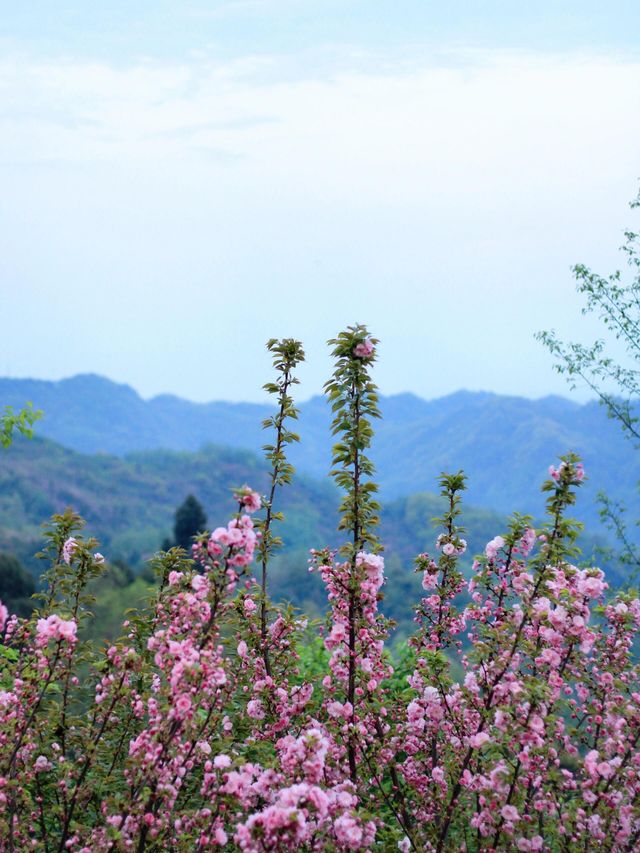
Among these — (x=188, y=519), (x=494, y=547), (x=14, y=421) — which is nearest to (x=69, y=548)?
(x=14, y=421)

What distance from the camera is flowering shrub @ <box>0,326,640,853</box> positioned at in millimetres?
4207

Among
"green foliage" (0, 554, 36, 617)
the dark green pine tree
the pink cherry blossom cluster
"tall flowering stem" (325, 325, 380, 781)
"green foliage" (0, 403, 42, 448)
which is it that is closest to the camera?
the pink cherry blossom cluster

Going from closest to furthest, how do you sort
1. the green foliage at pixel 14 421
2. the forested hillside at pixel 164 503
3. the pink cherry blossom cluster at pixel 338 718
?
1. the pink cherry blossom cluster at pixel 338 718
2. the green foliage at pixel 14 421
3. the forested hillside at pixel 164 503

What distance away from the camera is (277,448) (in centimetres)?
607

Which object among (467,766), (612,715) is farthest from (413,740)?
(612,715)

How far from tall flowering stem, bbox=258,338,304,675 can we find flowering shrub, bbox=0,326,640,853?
22 mm

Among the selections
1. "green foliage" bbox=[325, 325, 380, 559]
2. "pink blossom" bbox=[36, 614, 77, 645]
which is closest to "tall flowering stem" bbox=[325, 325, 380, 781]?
"green foliage" bbox=[325, 325, 380, 559]

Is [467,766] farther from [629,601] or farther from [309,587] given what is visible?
[309,587]

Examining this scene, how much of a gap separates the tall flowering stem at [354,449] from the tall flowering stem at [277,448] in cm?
72

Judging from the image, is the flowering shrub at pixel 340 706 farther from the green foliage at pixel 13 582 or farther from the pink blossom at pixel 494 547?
the green foliage at pixel 13 582

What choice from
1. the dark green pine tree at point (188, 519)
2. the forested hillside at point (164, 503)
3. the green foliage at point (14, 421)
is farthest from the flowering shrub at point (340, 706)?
the forested hillside at point (164, 503)

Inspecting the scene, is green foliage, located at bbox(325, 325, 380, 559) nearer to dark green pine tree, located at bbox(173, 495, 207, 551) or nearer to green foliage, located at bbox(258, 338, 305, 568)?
green foliage, located at bbox(258, 338, 305, 568)

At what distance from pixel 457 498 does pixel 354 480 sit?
1.13m

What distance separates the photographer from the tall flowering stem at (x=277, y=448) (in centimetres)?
576
